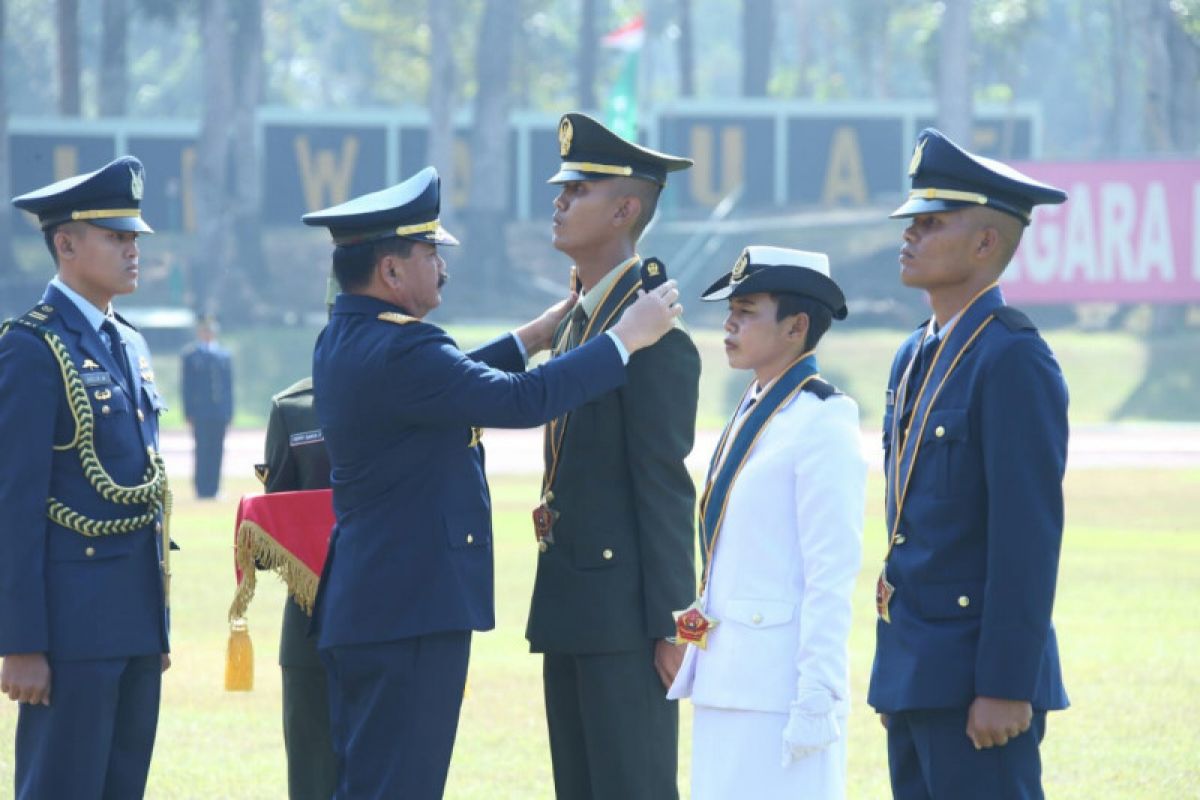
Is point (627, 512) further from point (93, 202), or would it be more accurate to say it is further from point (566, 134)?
point (93, 202)

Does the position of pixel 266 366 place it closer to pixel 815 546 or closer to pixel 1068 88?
pixel 815 546

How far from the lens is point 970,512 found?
461cm

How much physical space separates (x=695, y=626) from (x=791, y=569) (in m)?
0.31

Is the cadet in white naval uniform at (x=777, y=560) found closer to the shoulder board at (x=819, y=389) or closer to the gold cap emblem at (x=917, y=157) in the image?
the shoulder board at (x=819, y=389)

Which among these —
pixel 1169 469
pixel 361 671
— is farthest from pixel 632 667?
pixel 1169 469

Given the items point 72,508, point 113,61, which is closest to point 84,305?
point 72,508

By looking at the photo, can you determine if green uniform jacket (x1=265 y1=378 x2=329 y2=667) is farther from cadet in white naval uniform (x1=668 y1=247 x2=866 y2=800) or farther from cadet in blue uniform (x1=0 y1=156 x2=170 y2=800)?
cadet in white naval uniform (x1=668 y1=247 x2=866 y2=800)

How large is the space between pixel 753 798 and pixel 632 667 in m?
0.80

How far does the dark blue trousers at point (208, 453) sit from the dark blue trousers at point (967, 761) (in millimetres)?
17369

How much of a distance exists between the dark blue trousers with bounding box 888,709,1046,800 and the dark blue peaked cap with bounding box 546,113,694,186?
1.81 m

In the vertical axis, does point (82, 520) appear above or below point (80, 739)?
above

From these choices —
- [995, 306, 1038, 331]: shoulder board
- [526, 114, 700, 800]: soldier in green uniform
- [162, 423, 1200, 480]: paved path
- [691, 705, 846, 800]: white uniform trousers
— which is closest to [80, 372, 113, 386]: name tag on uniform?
[526, 114, 700, 800]: soldier in green uniform

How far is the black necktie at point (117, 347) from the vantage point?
223 inches

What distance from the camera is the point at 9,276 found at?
44.6 meters
